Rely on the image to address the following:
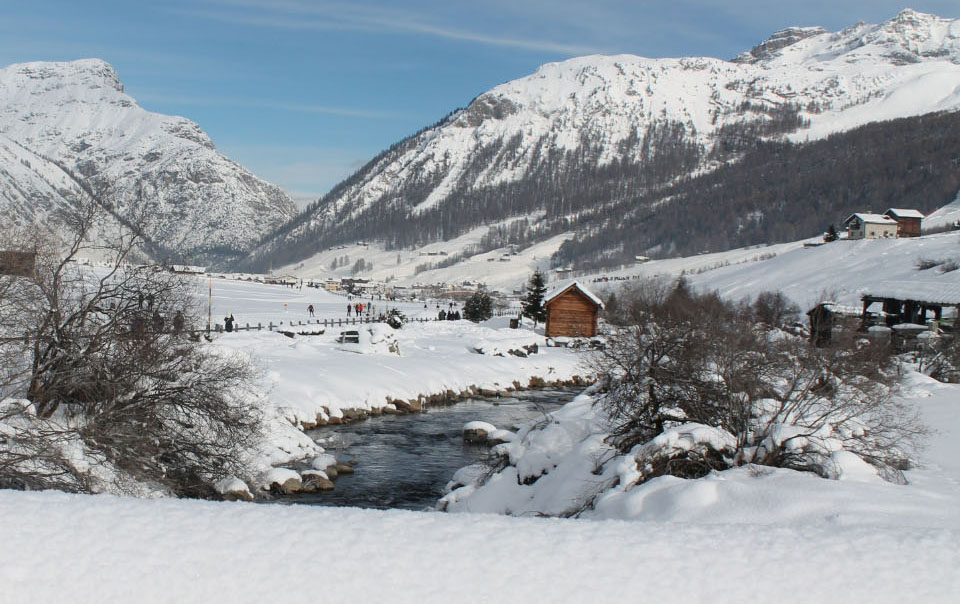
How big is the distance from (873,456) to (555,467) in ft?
19.7

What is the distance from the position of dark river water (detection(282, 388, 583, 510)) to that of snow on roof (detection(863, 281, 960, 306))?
24.3 m

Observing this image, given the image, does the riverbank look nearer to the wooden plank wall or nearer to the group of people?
the wooden plank wall

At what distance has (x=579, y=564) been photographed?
5.13 meters

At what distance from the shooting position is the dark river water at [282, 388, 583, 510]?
18.6 metres

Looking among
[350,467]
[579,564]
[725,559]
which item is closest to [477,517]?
[579,564]

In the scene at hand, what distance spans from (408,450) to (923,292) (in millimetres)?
36964

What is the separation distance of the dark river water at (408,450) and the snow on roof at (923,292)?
956 inches

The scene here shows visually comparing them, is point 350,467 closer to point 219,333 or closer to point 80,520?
point 80,520

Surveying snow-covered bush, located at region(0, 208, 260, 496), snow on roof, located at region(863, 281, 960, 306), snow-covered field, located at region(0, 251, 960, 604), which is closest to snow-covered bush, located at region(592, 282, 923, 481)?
snow-covered field, located at region(0, 251, 960, 604)

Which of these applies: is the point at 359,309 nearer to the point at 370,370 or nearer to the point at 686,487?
the point at 370,370

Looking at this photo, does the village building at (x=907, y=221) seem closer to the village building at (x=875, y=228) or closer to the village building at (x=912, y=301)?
the village building at (x=875, y=228)

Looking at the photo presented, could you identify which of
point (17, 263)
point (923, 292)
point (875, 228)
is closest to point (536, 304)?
point (923, 292)

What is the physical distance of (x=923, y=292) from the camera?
4578 cm

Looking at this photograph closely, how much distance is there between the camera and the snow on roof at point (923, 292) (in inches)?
1681
